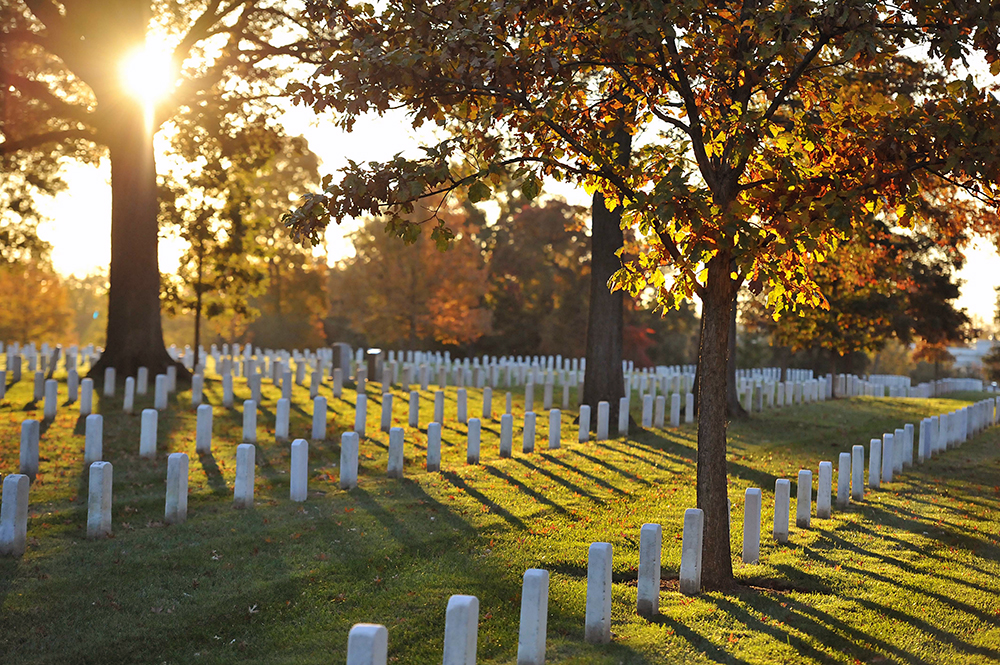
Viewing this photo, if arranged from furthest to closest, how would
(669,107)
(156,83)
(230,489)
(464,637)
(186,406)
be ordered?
(156,83) → (186,406) → (230,489) → (669,107) → (464,637)

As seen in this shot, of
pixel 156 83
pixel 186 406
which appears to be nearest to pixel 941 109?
pixel 186 406

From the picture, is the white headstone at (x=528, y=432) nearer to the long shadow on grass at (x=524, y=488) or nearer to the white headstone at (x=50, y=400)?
the long shadow on grass at (x=524, y=488)

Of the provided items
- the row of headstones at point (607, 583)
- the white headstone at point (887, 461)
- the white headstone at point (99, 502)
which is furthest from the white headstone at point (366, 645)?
the white headstone at point (887, 461)

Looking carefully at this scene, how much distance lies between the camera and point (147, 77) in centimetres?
1945

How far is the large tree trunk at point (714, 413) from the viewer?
7.27 m

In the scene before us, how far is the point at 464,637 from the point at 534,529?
4660 millimetres

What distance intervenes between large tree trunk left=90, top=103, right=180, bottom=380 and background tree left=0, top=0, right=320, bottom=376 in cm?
2

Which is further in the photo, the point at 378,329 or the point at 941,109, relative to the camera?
the point at 378,329

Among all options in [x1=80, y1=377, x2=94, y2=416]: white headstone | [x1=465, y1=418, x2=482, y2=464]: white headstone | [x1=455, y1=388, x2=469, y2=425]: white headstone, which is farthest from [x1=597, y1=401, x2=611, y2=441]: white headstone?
[x1=80, y1=377, x2=94, y2=416]: white headstone

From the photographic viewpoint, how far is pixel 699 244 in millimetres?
6109

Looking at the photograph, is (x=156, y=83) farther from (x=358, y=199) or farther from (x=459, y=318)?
(x=459, y=318)

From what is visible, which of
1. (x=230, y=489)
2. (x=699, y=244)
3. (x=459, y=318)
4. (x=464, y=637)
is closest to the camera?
(x=464, y=637)

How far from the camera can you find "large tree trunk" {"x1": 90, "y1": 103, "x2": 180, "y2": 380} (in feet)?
62.5

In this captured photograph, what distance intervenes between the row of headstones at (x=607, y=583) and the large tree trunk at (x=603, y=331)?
6.31 meters
